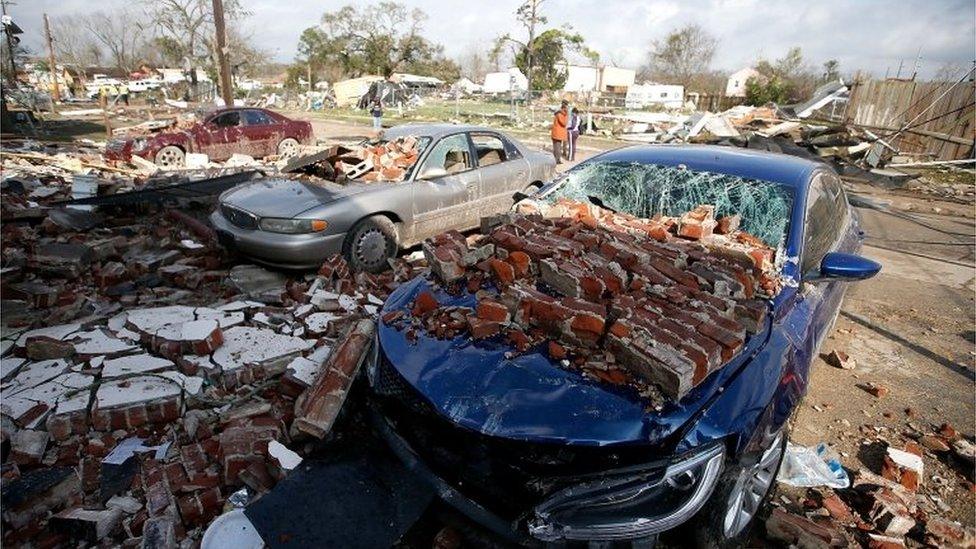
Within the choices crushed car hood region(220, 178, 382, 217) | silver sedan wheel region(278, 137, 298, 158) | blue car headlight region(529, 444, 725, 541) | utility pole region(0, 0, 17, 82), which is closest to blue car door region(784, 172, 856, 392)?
blue car headlight region(529, 444, 725, 541)

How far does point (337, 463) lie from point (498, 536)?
92cm

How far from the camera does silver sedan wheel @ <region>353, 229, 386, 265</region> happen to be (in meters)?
5.05

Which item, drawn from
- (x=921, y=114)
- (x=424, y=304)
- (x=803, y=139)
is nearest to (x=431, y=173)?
(x=424, y=304)

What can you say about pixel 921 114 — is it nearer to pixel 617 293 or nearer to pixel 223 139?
pixel 617 293

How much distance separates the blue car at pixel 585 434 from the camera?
1.74 metres

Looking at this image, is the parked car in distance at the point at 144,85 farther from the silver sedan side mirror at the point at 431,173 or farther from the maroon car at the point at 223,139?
the silver sedan side mirror at the point at 431,173

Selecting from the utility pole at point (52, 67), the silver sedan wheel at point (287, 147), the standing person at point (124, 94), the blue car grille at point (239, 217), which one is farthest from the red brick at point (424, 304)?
the utility pole at point (52, 67)

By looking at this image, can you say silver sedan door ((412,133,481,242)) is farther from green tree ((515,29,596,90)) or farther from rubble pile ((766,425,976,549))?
green tree ((515,29,596,90))

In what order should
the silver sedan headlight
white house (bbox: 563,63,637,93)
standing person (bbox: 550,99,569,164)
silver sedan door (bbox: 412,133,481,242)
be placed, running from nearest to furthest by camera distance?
the silver sedan headlight < silver sedan door (bbox: 412,133,481,242) < standing person (bbox: 550,99,569,164) < white house (bbox: 563,63,637,93)

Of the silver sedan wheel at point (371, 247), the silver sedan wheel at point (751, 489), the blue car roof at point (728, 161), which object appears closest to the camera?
the silver sedan wheel at point (751, 489)

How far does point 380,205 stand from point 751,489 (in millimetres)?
4015

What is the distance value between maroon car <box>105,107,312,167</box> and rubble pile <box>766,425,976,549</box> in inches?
504

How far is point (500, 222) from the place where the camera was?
11.9 feet

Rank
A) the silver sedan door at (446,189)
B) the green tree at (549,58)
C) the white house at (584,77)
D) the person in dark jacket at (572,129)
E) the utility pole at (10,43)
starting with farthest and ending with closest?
the white house at (584,77)
the green tree at (549,58)
the utility pole at (10,43)
the person in dark jacket at (572,129)
the silver sedan door at (446,189)
